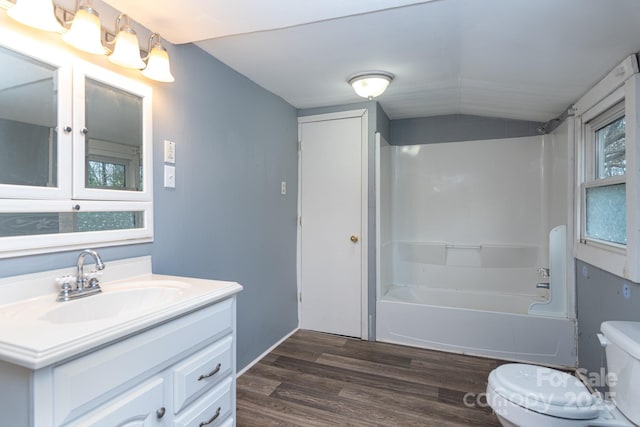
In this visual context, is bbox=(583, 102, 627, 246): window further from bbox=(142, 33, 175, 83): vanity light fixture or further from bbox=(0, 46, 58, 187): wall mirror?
bbox=(0, 46, 58, 187): wall mirror

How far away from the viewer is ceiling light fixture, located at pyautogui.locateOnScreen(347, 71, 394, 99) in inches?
89.8

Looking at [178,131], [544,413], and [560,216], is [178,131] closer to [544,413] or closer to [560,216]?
[544,413]

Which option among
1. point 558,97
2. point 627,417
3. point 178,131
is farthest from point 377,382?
point 558,97

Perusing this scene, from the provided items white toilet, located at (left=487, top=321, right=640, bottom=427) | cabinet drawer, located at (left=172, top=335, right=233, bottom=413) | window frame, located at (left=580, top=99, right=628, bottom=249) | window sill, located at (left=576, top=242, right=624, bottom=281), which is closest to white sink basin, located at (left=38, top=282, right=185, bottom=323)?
cabinet drawer, located at (left=172, top=335, right=233, bottom=413)

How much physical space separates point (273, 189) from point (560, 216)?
2313 mm

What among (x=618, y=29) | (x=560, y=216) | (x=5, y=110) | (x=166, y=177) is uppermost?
(x=618, y=29)

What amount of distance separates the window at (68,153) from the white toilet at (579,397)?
1.81 metres

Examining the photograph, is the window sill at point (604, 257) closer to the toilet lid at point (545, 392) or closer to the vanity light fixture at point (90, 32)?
the toilet lid at point (545, 392)

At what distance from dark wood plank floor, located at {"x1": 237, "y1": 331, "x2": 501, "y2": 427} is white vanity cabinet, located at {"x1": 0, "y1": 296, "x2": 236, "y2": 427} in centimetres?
71

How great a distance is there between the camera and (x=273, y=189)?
110 inches

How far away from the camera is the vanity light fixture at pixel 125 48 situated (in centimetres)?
140

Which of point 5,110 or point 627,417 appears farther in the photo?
point 627,417

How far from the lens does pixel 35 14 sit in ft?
3.64

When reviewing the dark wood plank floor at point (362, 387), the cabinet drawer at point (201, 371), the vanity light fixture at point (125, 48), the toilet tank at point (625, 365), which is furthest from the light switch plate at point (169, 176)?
the toilet tank at point (625, 365)
